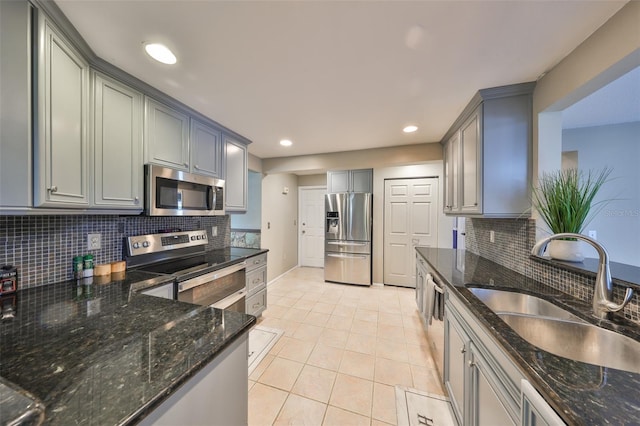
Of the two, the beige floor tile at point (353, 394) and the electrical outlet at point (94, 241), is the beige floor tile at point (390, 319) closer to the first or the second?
the beige floor tile at point (353, 394)

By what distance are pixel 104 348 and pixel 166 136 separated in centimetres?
169

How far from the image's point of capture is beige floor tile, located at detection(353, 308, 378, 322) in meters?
2.79

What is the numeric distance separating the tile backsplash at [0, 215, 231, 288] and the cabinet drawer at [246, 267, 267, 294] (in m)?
1.10

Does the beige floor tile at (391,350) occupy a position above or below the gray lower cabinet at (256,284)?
below

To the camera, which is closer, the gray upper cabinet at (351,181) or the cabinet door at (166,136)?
the cabinet door at (166,136)

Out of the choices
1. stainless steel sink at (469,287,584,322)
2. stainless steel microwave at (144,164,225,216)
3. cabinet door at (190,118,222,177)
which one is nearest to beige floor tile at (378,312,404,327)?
stainless steel sink at (469,287,584,322)

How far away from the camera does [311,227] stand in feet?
17.4

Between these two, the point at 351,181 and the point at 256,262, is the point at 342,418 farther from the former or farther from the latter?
the point at 351,181

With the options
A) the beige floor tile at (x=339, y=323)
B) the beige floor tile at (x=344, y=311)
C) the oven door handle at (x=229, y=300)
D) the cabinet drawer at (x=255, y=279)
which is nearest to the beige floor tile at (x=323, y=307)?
the beige floor tile at (x=344, y=311)

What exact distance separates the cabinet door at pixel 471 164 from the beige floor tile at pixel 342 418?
1.74 metres

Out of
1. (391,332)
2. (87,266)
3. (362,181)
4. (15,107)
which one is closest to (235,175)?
(87,266)

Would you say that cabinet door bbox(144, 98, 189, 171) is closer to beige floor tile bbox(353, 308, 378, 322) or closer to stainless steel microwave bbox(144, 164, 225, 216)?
stainless steel microwave bbox(144, 164, 225, 216)

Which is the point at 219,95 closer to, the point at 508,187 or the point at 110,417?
the point at 110,417

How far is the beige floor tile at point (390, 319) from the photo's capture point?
8.82 feet
